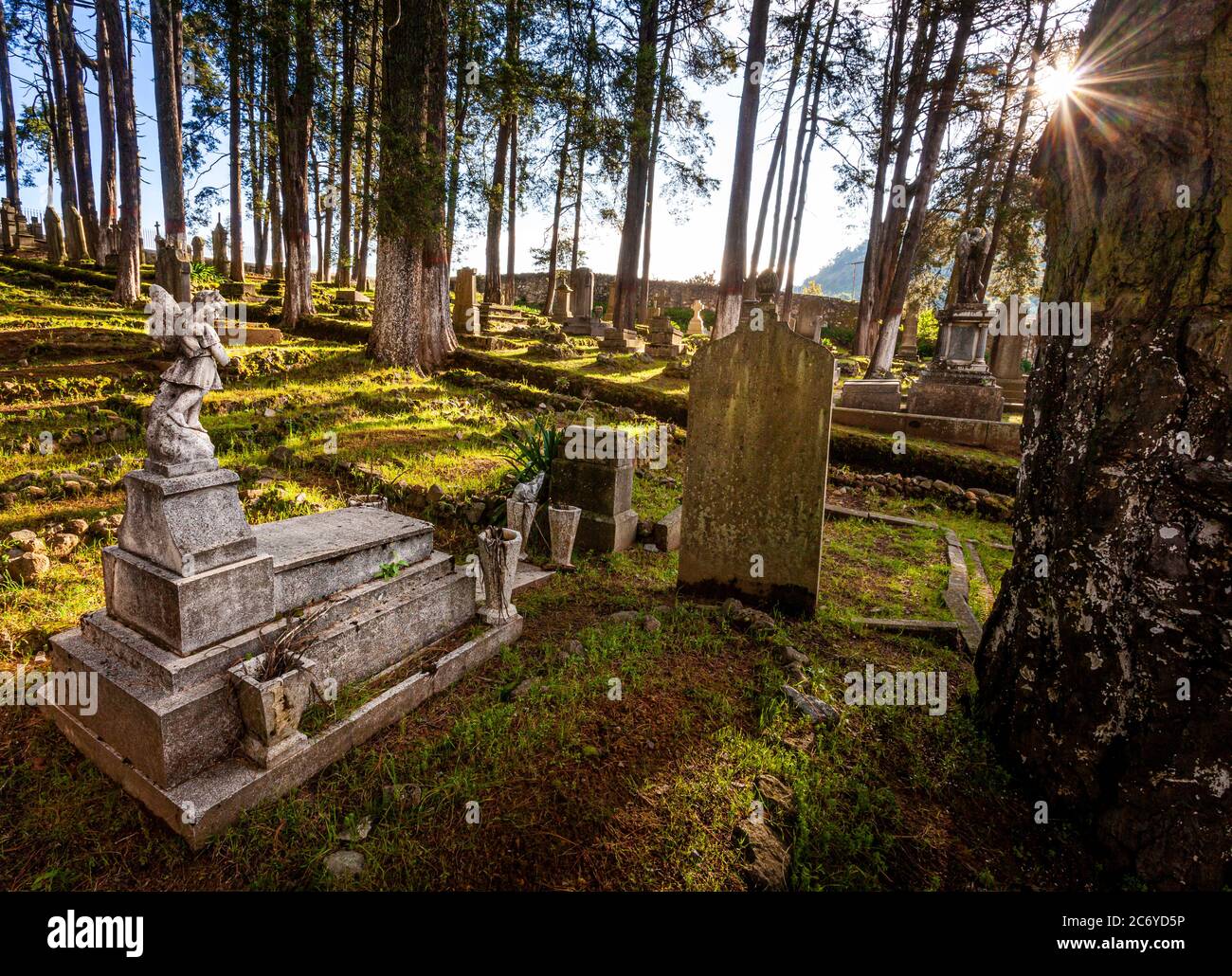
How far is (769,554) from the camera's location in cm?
436

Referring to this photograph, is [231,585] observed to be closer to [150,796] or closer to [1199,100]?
[150,796]

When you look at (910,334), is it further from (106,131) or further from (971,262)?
(106,131)

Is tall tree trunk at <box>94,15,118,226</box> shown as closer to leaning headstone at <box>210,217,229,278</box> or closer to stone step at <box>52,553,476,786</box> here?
leaning headstone at <box>210,217,229,278</box>

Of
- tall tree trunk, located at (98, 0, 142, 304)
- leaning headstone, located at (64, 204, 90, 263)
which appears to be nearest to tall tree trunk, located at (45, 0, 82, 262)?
leaning headstone, located at (64, 204, 90, 263)

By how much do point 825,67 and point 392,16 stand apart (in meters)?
13.6

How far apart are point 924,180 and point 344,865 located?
57.2 ft

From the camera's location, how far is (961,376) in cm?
1044

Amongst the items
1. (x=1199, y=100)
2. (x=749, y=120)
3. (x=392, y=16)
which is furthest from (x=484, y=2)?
(x=1199, y=100)

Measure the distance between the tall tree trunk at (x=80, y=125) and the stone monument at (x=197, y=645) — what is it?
25.4 metres

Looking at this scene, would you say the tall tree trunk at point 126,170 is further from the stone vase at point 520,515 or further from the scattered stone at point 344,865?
the scattered stone at point 344,865

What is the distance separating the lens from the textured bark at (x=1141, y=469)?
2.14 m

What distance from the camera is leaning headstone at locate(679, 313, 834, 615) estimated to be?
4.08m

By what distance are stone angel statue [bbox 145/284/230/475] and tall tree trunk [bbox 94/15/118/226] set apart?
926 inches
